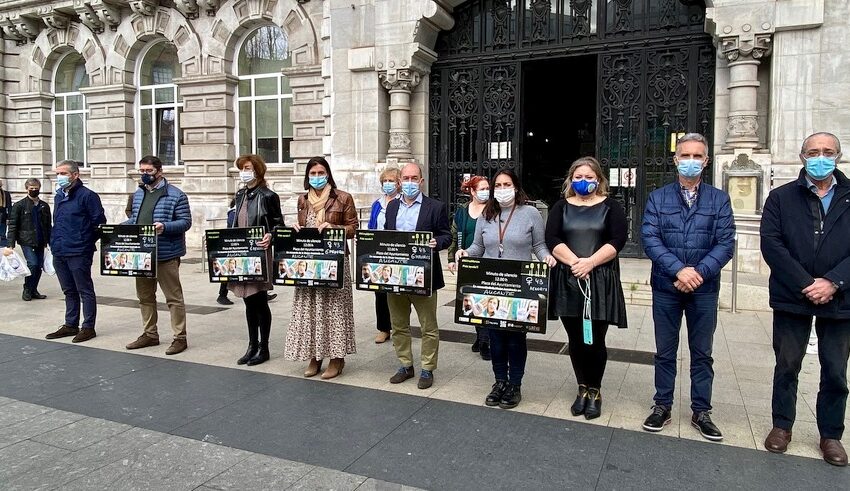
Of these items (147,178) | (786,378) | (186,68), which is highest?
(186,68)

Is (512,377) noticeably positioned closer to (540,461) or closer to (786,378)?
(540,461)

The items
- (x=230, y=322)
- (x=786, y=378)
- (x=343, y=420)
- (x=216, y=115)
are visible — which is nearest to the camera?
(x=786, y=378)

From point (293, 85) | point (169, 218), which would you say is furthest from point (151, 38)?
point (169, 218)

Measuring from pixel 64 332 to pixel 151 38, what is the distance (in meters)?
12.4

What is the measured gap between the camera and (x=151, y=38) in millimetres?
17266

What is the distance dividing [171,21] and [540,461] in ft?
54.6

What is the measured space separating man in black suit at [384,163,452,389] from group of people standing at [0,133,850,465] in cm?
1

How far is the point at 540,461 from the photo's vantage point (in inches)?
157

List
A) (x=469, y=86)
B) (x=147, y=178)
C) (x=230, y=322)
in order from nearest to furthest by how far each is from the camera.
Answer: (x=147, y=178), (x=230, y=322), (x=469, y=86)

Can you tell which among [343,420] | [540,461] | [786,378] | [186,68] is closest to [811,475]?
[786,378]

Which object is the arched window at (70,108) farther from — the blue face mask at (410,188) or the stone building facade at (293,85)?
the blue face mask at (410,188)

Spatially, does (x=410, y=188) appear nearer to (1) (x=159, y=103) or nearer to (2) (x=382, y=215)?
(2) (x=382, y=215)

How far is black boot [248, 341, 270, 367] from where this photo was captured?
629 centimetres

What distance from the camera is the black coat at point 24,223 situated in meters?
9.87
